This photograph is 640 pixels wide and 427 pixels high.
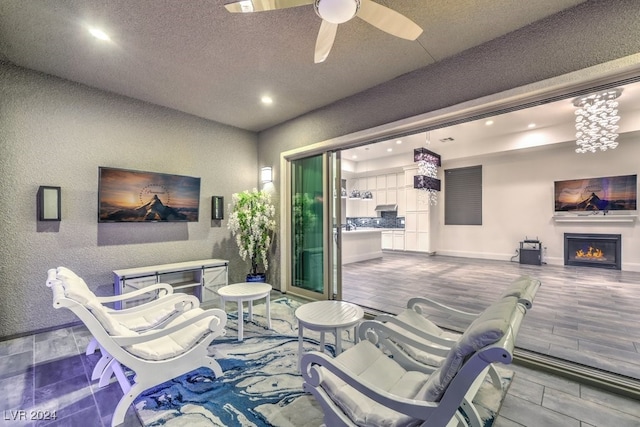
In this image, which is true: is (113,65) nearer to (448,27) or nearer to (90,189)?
(90,189)

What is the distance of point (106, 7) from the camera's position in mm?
2143

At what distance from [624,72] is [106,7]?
4.04 meters

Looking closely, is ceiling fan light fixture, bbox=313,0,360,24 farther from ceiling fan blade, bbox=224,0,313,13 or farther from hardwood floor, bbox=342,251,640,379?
hardwood floor, bbox=342,251,640,379

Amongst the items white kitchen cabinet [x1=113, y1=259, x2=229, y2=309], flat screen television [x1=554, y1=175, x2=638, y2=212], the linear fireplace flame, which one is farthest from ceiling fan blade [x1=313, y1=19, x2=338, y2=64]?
the linear fireplace flame

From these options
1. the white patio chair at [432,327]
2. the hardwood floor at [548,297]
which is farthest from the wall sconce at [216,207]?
the white patio chair at [432,327]

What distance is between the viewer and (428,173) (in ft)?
26.1

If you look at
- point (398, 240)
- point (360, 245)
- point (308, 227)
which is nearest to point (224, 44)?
point (308, 227)

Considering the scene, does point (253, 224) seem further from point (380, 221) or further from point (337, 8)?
point (380, 221)

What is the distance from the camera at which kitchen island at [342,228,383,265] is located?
25.1ft

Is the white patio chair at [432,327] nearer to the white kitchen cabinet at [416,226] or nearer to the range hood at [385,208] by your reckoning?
the white kitchen cabinet at [416,226]

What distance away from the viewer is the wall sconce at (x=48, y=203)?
305 centimetres

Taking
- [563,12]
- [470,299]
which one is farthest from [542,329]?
[563,12]

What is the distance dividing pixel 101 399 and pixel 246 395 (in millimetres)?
1078

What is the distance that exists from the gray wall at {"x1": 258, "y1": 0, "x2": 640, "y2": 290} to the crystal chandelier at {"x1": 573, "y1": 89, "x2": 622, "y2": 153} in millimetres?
2845
